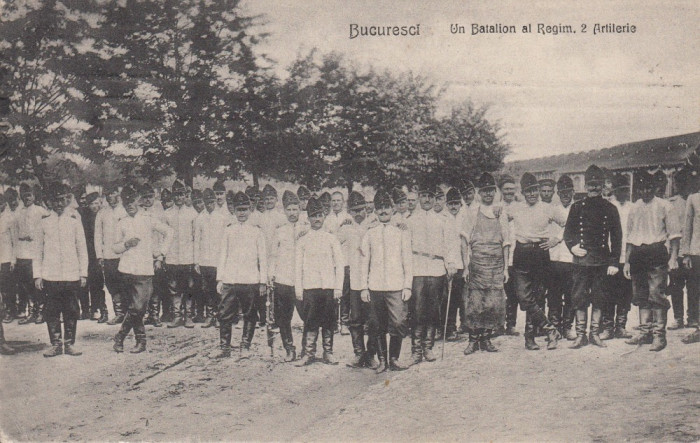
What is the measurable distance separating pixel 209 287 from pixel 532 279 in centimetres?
253

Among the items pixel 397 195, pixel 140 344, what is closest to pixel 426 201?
pixel 397 195

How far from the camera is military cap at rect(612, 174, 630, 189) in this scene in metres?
3.84

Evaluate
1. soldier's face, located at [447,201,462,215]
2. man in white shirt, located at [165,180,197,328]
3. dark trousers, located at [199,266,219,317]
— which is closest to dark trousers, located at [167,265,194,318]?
man in white shirt, located at [165,180,197,328]

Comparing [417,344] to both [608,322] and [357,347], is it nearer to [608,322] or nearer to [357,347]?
[357,347]

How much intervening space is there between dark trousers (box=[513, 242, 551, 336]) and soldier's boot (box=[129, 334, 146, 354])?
273cm

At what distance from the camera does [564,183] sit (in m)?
3.88

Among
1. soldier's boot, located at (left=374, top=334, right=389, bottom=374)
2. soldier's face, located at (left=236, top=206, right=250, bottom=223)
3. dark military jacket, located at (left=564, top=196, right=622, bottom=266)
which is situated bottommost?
soldier's boot, located at (left=374, top=334, right=389, bottom=374)

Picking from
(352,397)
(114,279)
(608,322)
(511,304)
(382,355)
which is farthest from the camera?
(114,279)

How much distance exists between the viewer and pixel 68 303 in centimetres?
377

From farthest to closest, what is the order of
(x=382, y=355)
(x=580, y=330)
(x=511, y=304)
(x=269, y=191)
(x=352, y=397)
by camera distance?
(x=511, y=304) < (x=269, y=191) < (x=580, y=330) < (x=382, y=355) < (x=352, y=397)

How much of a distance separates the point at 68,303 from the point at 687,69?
4.66 meters

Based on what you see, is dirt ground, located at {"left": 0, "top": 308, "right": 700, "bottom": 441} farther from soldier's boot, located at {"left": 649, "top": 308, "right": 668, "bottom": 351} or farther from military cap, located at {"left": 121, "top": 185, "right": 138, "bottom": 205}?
military cap, located at {"left": 121, "top": 185, "right": 138, "bottom": 205}

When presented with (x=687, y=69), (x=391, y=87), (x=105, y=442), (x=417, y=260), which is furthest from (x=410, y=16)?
(x=105, y=442)

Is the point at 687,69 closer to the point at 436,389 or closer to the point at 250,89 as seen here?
the point at 436,389
